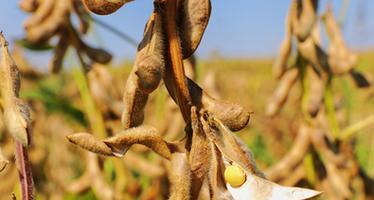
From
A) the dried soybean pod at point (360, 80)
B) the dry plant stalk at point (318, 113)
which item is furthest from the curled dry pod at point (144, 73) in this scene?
the dried soybean pod at point (360, 80)

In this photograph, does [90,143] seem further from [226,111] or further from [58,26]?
[58,26]

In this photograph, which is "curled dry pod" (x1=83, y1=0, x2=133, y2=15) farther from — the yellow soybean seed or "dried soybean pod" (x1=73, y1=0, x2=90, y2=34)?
"dried soybean pod" (x1=73, y1=0, x2=90, y2=34)

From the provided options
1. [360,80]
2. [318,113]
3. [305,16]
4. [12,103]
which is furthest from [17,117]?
[360,80]

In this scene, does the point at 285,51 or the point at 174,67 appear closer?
the point at 174,67

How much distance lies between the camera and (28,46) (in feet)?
5.26

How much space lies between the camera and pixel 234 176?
21.5 inches

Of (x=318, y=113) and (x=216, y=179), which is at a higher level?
(x=216, y=179)

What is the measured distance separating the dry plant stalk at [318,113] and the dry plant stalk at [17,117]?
0.88 m

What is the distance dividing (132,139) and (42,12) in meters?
0.99

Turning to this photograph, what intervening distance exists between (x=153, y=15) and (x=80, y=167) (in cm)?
218

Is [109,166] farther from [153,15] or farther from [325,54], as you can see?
[153,15]

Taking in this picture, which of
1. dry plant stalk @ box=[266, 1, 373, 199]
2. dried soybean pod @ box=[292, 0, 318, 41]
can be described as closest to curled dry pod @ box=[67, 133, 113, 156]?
dried soybean pod @ box=[292, 0, 318, 41]

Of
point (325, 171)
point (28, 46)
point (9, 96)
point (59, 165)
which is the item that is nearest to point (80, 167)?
point (59, 165)

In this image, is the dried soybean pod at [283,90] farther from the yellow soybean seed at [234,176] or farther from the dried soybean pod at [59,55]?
the yellow soybean seed at [234,176]
